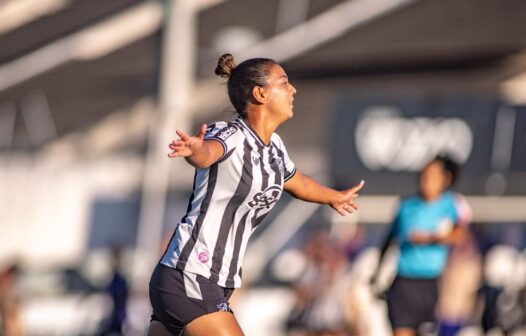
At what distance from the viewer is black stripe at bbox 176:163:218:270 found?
263 inches

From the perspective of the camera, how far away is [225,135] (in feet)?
21.9

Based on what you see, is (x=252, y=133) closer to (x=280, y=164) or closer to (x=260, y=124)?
(x=260, y=124)

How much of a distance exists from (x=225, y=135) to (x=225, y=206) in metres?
0.35

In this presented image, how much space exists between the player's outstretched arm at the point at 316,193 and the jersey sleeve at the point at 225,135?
2.24ft

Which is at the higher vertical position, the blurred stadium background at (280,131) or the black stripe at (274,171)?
the blurred stadium background at (280,131)

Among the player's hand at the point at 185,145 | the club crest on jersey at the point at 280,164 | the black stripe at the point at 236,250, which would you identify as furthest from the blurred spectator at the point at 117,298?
the player's hand at the point at 185,145

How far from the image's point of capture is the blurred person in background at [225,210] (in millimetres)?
6719

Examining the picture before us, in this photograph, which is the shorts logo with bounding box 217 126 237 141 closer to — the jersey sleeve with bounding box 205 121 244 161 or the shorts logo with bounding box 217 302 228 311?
the jersey sleeve with bounding box 205 121 244 161

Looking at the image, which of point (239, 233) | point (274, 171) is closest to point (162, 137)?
point (274, 171)

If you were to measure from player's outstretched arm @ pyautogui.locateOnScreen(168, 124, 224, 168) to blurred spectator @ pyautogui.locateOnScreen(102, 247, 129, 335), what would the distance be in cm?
1226

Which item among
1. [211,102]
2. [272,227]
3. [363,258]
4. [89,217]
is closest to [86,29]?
[211,102]

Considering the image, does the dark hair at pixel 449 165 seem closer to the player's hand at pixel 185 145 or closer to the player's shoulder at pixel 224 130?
the player's shoulder at pixel 224 130

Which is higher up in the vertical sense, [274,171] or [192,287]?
[274,171]

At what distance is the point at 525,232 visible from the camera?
16500 millimetres
